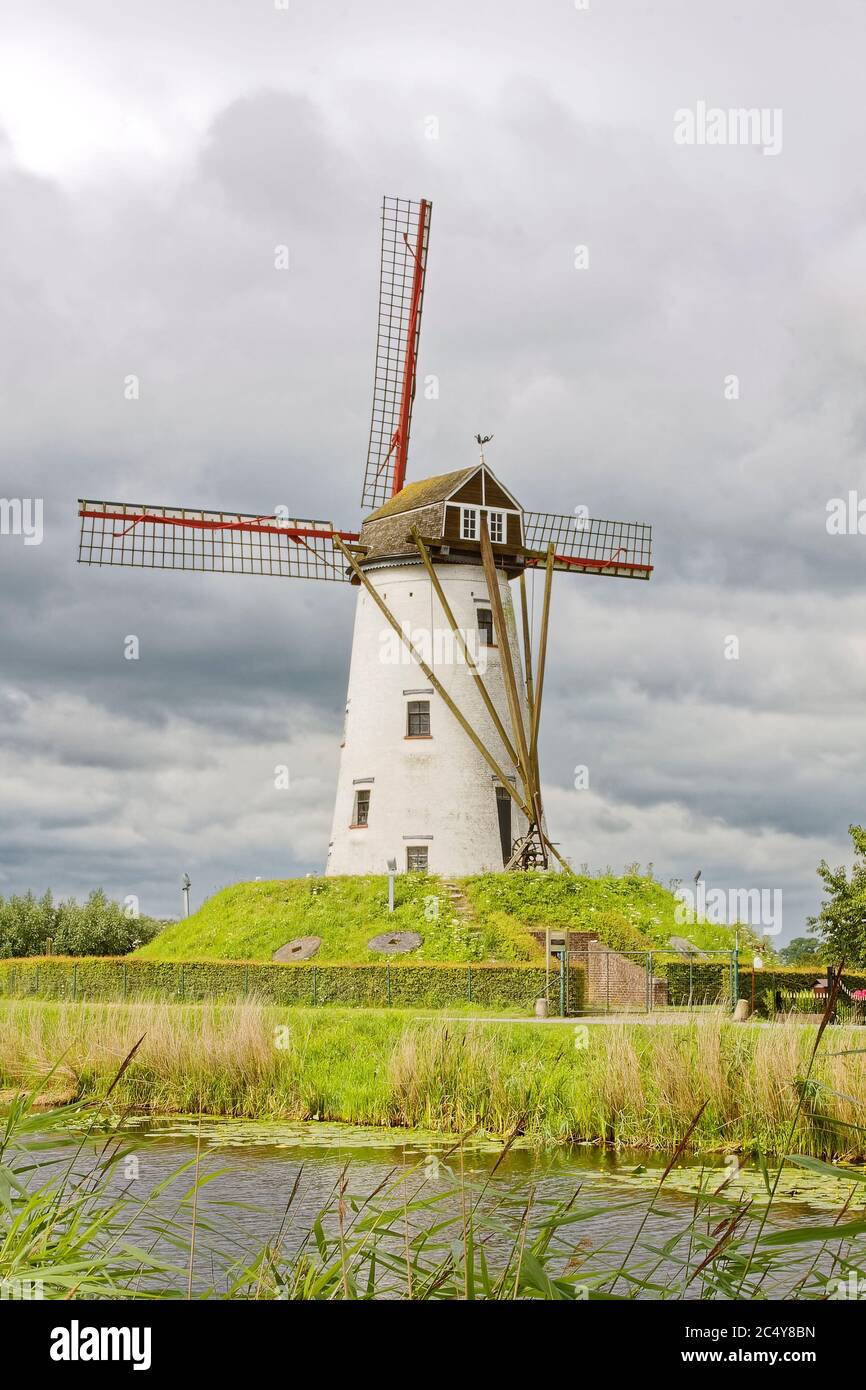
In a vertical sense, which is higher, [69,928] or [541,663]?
[541,663]

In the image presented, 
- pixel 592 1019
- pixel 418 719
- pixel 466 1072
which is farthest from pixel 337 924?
pixel 466 1072

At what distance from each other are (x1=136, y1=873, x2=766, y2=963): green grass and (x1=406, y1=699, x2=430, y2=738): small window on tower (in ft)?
12.3

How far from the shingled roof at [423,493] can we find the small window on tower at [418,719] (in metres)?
5.11

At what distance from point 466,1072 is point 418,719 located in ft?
59.9

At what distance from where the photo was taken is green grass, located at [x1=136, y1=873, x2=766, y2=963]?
2900 centimetres

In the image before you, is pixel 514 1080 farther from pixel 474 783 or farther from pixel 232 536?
pixel 232 536

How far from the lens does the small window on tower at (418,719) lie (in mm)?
33531

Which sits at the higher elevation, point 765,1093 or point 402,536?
point 402,536

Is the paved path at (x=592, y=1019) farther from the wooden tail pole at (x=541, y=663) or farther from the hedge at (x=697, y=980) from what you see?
the wooden tail pole at (x=541, y=663)

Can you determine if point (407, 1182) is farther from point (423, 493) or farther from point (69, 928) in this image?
point (69, 928)

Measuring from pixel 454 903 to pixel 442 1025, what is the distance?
13.7 m

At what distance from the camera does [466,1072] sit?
1586 cm
